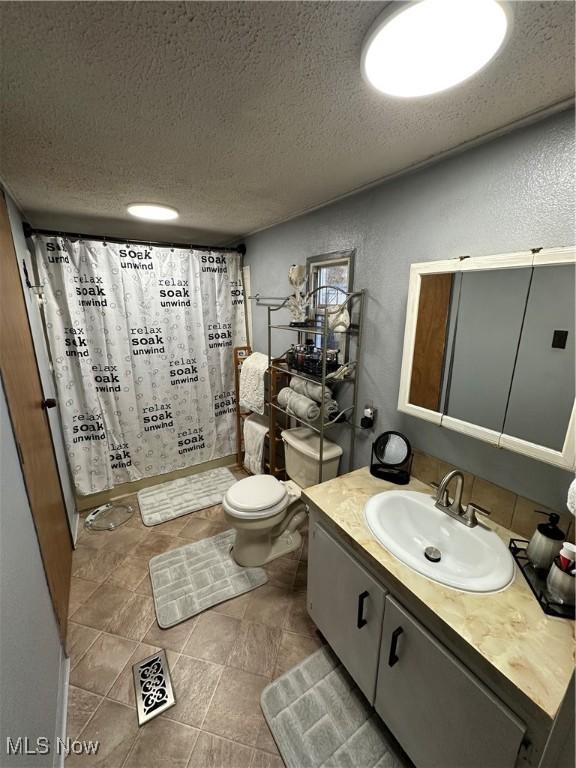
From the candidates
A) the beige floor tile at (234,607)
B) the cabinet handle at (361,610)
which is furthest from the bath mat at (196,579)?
the cabinet handle at (361,610)

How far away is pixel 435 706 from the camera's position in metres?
0.87

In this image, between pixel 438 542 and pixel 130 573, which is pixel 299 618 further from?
pixel 130 573

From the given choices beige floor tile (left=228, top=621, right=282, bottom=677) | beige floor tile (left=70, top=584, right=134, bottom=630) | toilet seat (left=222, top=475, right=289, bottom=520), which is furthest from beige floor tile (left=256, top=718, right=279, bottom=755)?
beige floor tile (left=70, top=584, right=134, bottom=630)

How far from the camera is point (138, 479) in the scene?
2.64 meters

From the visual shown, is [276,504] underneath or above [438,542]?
underneath

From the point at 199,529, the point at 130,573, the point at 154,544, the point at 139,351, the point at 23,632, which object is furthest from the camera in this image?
the point at 139,351

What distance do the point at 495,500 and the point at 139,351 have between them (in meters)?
2.48

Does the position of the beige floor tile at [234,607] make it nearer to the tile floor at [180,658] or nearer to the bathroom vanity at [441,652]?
the tile floor at [180,658]

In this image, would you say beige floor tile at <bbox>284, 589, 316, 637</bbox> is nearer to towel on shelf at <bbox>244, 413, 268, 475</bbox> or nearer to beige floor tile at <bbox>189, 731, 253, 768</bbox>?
beige floor tile at <bbox>189, 731, 253, 768</bbox>

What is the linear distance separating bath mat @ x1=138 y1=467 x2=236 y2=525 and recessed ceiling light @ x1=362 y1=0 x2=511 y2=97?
8.57 feet

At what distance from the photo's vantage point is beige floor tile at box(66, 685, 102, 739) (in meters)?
1.17

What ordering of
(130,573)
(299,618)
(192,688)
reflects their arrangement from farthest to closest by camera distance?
(130,573) < (299,618) < (192,688)

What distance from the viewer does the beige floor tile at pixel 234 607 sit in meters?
1.61

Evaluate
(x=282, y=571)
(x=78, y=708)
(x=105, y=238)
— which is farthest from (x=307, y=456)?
(x=105, y=238)
